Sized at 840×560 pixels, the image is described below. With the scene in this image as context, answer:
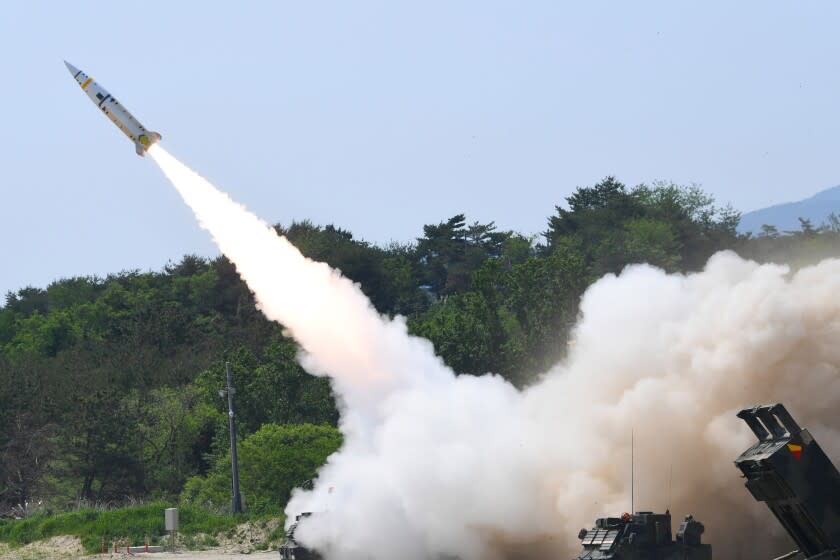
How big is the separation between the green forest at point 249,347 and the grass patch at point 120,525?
92.7 inches

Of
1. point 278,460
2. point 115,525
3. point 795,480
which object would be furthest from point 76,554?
point 795,480

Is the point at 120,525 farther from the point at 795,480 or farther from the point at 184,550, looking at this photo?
the point at 795,480

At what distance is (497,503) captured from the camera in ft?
107

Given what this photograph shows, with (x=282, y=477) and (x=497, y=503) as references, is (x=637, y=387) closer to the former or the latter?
(x=497, y=503)

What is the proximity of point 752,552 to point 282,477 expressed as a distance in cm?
2621

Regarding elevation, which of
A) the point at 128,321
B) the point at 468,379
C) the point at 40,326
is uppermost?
the point at 40,326

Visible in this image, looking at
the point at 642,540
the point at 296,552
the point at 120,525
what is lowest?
the point at 642,540

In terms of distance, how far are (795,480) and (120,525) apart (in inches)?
1167

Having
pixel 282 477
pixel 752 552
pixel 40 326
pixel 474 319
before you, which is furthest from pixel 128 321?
pixel 752 552

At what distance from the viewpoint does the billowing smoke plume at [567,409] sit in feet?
99.0

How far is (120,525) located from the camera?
48719 millimetres

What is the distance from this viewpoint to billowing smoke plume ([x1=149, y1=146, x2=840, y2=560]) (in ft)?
99.0

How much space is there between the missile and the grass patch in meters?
14.0

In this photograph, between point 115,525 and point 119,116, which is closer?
point 119,116
